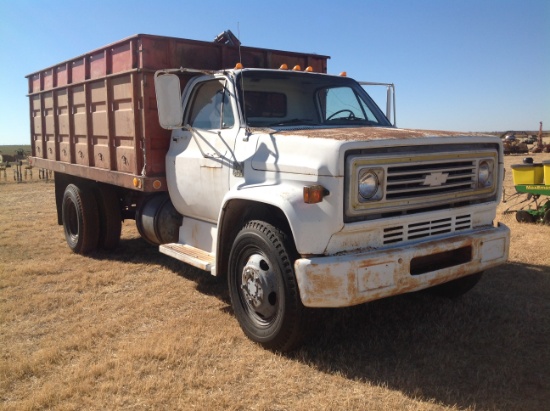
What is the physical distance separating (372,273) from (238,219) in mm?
1415

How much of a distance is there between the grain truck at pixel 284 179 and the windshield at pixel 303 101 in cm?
1

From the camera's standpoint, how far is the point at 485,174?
431cm

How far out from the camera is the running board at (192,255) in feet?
15.2

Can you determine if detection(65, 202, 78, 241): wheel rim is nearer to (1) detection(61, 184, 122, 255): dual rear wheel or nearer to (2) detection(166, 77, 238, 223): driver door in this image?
(1) detection(61, 184, 122, 255): dual rear wheel

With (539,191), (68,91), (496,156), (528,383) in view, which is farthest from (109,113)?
(539,191)

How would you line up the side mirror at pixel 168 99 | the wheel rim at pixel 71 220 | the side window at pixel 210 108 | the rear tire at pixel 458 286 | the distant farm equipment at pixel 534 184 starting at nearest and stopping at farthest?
1. the side mirror at pixel 168 99
2. the side window at pixel 210 108
3. the rear tire at pixel 458 286
4. the wheel rim at pixel 71 220
5. the distant farm equipment at pixel 534 184

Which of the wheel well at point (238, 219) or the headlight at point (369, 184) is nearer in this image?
the headlight at point (369, 184)

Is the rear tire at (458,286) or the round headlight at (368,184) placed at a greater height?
the round headlight at (368,184)

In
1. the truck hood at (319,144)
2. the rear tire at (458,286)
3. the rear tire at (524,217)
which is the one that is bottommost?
the rear tire at (458,286)

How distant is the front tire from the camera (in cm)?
368

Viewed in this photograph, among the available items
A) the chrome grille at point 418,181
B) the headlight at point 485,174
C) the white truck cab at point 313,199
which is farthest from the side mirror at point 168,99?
the headlight at point 485,174

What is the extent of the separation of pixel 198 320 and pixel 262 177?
1460mm

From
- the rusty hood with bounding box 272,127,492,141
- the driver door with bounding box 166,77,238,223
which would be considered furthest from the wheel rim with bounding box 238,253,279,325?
the rusty hood with bounding box 272,127,492,141

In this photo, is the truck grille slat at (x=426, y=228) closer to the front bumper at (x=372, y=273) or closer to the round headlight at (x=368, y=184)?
the front bumper at (x=372, y=273)
